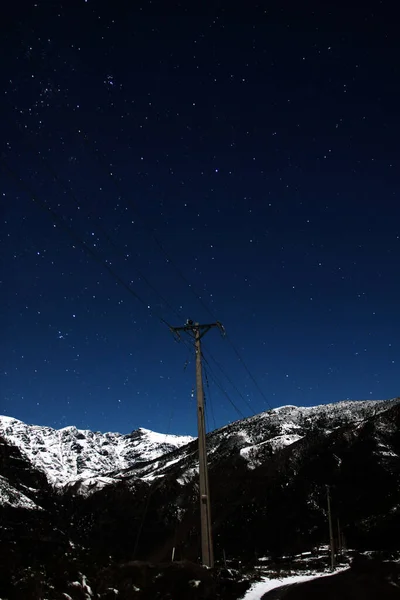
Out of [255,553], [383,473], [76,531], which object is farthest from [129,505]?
[383,473]

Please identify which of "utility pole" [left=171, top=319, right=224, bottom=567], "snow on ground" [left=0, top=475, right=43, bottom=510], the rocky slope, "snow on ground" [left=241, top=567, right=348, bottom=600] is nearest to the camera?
"utility pole" [left=171, top=319, right=224, bottom=567]

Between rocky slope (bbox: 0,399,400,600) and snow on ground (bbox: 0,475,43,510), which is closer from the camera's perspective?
rocky slope (bbox: 0,399,400,600)

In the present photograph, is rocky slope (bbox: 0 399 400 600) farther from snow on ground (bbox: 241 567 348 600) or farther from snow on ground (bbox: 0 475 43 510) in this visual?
snow on ground (bbox: 241 567 348 600)

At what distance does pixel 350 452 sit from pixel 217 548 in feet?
151

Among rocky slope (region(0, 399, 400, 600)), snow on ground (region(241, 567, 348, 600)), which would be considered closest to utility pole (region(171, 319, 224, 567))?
snow on ground (region(241, 567, 348, 600))

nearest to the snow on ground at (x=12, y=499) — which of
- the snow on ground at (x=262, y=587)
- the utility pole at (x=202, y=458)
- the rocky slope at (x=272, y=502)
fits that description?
the rocky slope at (x=272, y=502)

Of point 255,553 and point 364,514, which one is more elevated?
point 364,514

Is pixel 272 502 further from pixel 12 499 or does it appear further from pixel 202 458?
pixel 202 458

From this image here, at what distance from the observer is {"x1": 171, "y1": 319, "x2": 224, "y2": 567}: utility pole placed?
46.5ft

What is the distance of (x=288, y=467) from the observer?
5635 inches

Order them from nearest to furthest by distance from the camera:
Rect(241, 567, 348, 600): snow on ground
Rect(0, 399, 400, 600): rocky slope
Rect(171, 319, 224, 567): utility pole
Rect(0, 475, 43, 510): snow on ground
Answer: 1. Rect(171, 319, 224, 567): utility pole
2. Rect(241, 567, 348, 600): snow on ground
3. Rect(0, 399, 400, 600): rocky slope
4. Rect(0, 475, 43, 510): snow on ground

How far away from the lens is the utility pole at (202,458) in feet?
46.5

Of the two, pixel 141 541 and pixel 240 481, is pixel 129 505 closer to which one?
pixel 141 541

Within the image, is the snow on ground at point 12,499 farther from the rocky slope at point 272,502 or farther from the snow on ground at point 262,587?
the snow on ground at point 262,587
